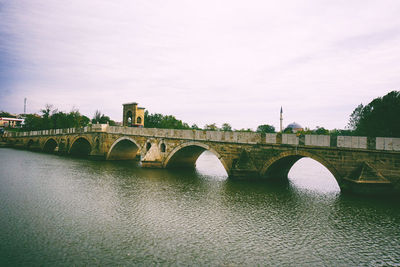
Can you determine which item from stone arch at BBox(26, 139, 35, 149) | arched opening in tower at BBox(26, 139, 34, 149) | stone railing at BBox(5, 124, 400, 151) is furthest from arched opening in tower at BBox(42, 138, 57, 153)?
stone railing at BBox(5, 124, 400, 151)

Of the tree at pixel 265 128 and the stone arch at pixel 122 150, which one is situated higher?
the tree at pixel 265 128

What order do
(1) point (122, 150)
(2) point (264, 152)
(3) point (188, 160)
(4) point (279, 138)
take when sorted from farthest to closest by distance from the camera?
(1) point (122, 150) → (3) point (188, 160) → (2) point (264, 152) → (4) point (279, 138)

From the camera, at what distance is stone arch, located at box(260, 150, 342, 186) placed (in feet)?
54.4

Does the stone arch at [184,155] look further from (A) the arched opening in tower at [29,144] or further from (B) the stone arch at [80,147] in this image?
(A) the arched opening in tower at [29,144]

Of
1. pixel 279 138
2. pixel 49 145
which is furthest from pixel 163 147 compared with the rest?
pixel 49 145

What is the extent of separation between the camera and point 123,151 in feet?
117

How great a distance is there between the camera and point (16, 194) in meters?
15.3

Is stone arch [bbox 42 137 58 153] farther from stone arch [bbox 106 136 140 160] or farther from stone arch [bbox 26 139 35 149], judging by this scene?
stone arch [bbox 106 136 140 160]

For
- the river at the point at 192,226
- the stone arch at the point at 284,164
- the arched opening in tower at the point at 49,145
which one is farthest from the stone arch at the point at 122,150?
the arched opening in tower at the point at 49,145

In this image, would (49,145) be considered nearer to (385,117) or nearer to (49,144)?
(49,144)

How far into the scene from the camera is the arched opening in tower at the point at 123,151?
1332 inches

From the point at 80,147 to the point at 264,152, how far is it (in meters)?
33.6

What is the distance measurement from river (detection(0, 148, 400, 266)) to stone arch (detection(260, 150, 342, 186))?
5.05 feet

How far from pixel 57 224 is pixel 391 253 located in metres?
12.1
